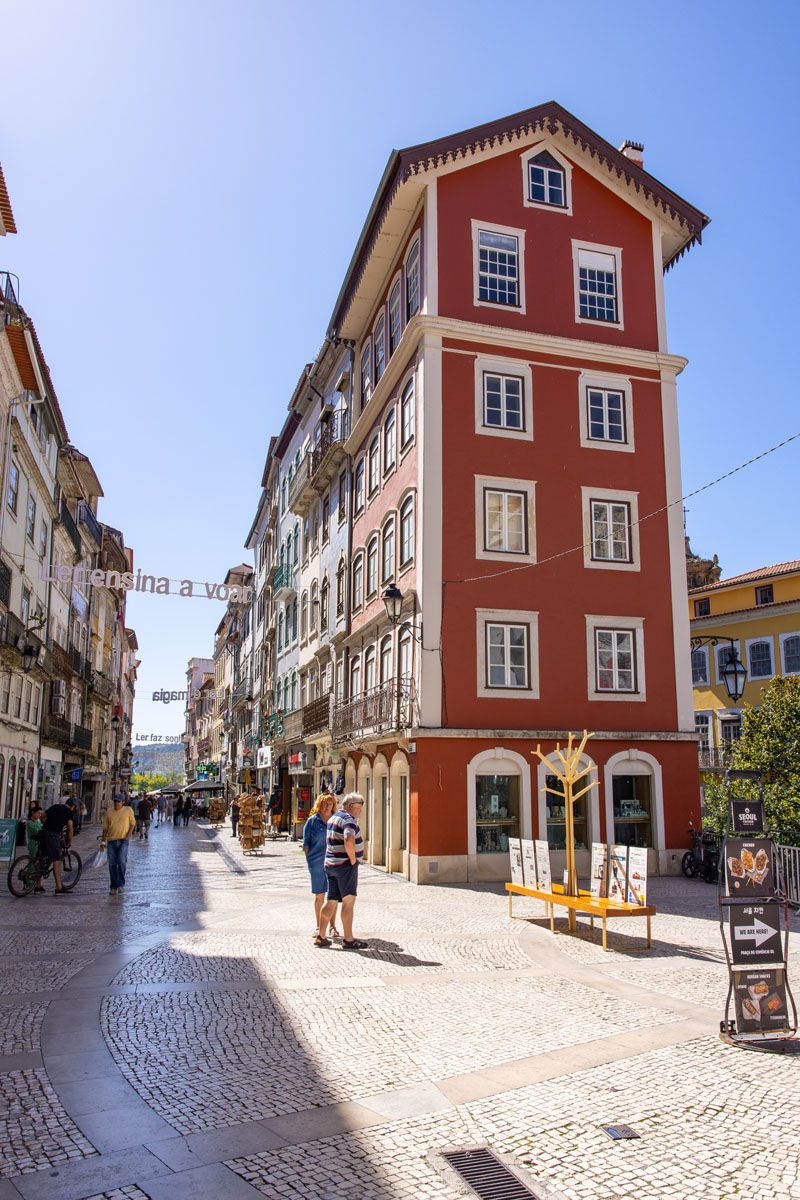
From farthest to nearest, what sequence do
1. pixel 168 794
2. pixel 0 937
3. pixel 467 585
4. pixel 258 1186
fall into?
1. pixel 168 794
2. pixel 467 585
3. pixel 0 937
4. pixel 258 1186

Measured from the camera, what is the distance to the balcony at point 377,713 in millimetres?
21031

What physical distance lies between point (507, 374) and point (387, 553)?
5.60 meters

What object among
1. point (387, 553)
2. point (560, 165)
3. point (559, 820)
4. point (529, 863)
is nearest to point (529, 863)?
point (529, 863)

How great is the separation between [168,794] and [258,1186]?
7582 cm

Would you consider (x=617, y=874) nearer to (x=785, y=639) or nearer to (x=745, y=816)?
(x=745, y=816)

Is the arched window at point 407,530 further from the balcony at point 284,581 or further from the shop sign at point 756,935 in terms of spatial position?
the balcony at point 284,581

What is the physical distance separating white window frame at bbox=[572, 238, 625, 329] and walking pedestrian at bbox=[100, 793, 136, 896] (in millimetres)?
15695

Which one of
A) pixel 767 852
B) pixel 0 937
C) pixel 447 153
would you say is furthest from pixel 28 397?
pixel 767 852

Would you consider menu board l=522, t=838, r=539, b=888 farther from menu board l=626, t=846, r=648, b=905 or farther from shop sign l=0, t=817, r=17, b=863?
shop sign l=0, t=817, r=17, b=863

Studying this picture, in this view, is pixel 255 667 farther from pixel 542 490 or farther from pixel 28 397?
pixel 542 490

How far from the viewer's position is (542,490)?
Answer: 2244 centimetres

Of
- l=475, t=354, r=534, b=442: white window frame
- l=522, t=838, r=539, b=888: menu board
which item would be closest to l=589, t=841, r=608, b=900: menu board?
l=522, t=838, r=539, b=888: menu board

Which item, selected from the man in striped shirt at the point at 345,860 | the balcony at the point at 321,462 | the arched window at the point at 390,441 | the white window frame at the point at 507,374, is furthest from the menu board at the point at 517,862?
the balcony at the point at 321,462

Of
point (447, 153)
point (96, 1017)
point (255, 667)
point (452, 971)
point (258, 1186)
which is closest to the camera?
point (258, 1186)
